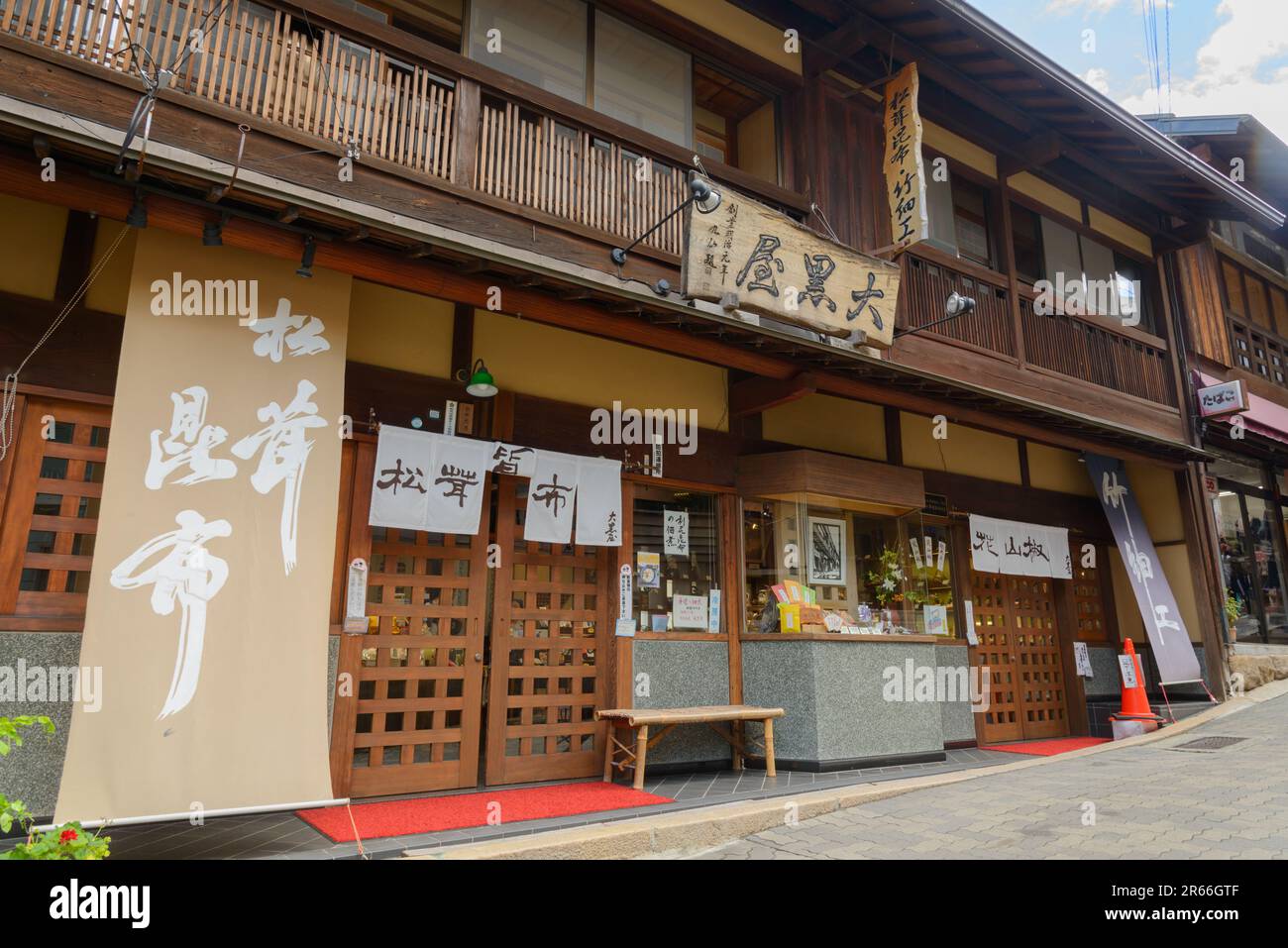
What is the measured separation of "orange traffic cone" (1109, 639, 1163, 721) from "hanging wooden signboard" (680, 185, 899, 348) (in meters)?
5.47

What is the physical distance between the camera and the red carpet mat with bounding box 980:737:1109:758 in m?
9.22

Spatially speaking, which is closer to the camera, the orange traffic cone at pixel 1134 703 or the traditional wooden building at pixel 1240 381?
the orange traffic cone at pixel 1134 703

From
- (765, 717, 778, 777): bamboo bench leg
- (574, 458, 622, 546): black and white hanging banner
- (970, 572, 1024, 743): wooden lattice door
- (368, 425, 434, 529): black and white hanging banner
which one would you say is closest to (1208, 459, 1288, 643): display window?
(970, 572, 1024, 743): wooden lattice door

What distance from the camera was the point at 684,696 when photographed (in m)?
7.58

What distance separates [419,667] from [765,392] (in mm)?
4228

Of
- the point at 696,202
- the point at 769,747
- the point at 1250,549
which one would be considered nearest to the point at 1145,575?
the point at 1250,549

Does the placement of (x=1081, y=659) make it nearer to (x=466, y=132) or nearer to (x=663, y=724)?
(x=663, y=724)

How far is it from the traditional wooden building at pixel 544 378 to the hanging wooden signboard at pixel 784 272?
55 millimetres

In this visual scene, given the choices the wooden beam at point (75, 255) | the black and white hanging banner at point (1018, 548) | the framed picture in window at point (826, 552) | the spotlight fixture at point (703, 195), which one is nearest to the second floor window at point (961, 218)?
the black and white hanging banner at point (1018, 548)

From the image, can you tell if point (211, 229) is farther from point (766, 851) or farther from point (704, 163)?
point (766, 851)

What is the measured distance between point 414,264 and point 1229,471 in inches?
524

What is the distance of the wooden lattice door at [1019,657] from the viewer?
10312mm

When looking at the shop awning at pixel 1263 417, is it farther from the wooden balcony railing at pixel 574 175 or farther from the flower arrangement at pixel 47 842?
the flower arrangement at pixel 47 842
